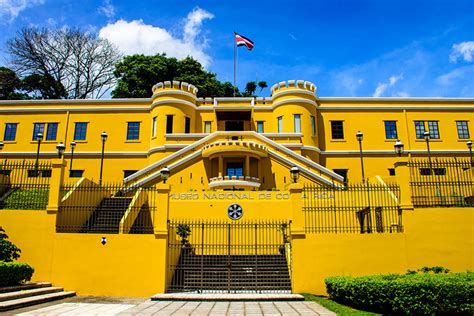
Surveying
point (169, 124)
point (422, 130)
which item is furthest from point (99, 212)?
point (422, 130)

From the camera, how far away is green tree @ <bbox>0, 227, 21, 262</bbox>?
515 inches

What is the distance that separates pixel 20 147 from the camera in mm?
32562

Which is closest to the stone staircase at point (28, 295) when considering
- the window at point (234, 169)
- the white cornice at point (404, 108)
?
the window at point (234, 169)

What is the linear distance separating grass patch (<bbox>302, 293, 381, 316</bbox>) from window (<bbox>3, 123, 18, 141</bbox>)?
99.0ft

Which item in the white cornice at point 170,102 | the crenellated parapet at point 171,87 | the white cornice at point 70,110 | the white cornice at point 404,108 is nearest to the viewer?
the white cornice at point 170,102

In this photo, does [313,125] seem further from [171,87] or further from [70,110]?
[70,110]

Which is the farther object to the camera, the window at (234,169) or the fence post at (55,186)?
the window at (234,169)

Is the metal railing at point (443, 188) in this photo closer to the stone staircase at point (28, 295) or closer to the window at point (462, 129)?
the stone staircase at point (28, 295)

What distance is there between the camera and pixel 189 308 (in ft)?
35.8

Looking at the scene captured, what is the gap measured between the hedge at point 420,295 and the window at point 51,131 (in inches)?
1174

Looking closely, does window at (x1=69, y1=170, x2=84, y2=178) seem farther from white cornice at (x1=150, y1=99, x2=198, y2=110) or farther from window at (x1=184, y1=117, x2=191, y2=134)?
window at (x1=184, y1=117, x2=191, y2=134)

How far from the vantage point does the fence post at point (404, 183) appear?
573 inches

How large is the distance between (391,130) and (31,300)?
29.3 meters

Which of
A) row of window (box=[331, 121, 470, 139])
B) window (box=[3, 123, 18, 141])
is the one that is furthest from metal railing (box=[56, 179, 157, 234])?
row of window (box=[331, 121, 470, 139])
